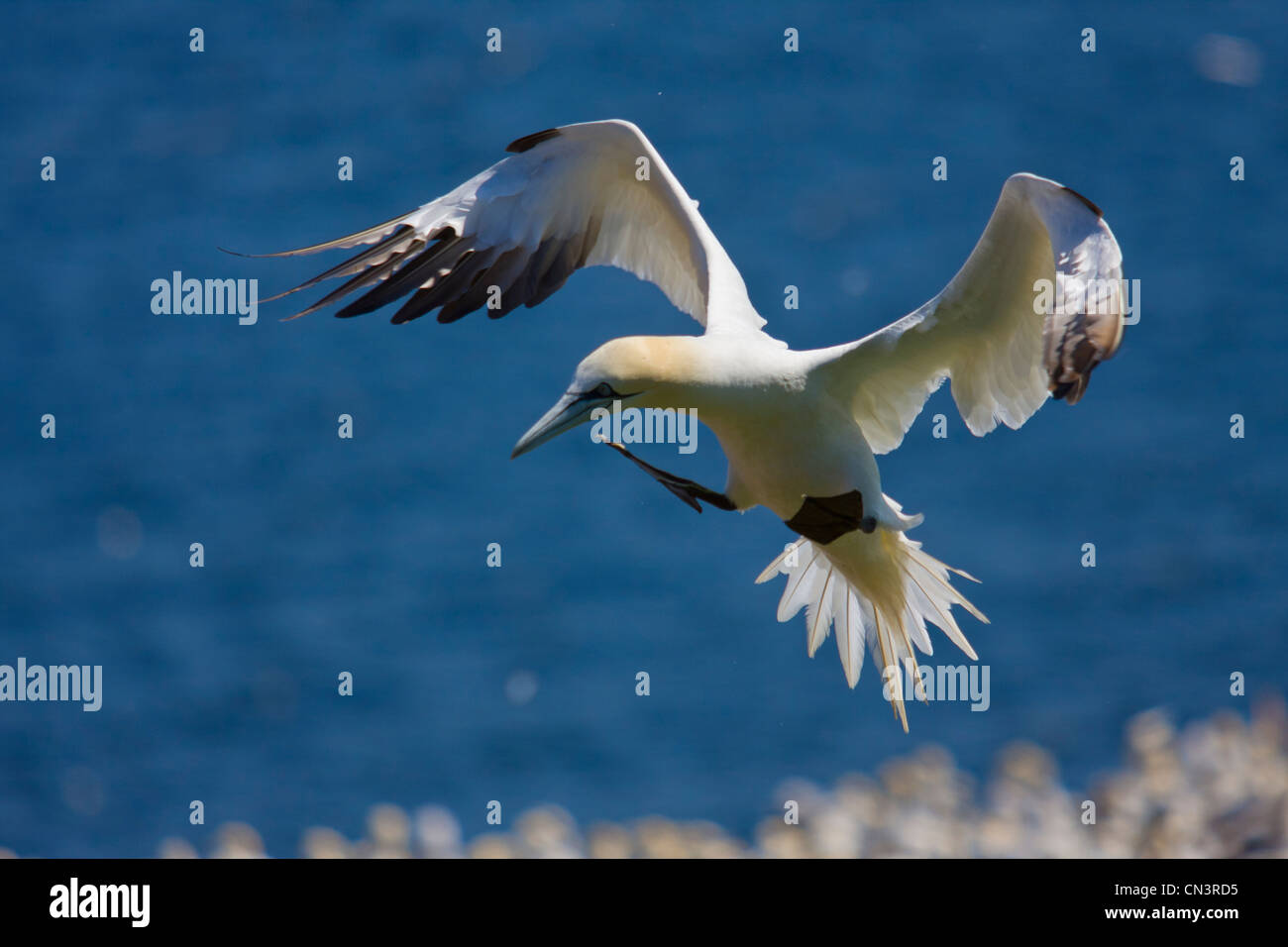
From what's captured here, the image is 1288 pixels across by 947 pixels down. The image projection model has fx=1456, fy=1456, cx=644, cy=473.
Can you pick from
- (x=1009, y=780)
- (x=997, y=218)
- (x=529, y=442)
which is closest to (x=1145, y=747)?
(x=1009, y=780)

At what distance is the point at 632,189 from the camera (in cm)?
414

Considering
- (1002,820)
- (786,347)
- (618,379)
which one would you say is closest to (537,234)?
(786,347)

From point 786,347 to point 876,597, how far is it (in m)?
0.81

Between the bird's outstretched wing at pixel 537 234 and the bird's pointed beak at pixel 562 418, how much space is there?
674 mm

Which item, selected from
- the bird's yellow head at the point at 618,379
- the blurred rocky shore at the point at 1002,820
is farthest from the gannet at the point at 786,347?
the blurred rocky shore at the point at 1002,820

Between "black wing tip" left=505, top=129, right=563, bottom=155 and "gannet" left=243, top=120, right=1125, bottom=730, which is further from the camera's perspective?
"black wing tip" left=505, top=129, right=563, bottom=155

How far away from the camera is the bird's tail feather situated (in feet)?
12.5

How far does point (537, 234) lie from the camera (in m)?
4.09

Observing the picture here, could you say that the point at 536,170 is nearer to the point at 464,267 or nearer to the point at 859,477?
the point at 464,267

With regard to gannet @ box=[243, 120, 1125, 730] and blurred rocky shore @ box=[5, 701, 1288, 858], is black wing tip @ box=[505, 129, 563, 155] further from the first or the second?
blurred rocky shore @ box=[5, 701, 1288, 858]

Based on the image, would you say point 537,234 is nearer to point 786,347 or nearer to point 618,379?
point 786,347

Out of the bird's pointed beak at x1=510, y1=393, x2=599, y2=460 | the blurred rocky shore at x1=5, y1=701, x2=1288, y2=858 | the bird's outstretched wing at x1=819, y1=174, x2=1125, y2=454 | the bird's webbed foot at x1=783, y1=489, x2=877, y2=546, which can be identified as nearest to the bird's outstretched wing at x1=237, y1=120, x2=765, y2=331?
the bird's outstretched wing at x1=819, y1=174, x2=1125, y2=454

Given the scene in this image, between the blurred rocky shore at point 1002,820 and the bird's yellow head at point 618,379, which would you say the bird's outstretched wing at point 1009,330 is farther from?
the blurred rocky shore at point 1002,820

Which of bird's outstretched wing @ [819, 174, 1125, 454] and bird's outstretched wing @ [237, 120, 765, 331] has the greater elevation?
bird's outstretched wing @ [237, 120, 765, 331]
